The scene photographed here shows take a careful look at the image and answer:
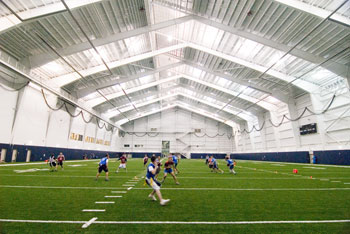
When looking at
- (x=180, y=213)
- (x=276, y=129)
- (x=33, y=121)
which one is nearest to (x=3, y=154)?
(x=33, y=121)

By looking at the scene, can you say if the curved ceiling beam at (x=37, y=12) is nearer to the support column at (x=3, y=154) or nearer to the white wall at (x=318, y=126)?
the support column at (x=3, y=154)

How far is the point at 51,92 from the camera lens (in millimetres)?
24984

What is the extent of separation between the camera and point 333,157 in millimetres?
24297

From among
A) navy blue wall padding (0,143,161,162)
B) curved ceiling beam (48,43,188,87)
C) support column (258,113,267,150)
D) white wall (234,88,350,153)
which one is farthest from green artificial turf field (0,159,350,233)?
support column (258,113,267,150)

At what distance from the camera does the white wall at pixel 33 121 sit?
20109 mm

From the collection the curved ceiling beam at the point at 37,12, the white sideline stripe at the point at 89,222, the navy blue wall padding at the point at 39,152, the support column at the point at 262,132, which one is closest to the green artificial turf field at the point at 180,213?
the white sideline stripe at the point at 89,222

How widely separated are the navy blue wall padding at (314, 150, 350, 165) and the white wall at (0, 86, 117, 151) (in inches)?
1402

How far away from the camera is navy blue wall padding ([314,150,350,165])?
22.8m

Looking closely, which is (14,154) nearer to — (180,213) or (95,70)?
(95,70)

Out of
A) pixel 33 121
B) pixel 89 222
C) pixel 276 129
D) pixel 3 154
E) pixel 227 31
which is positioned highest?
pixel 227 31

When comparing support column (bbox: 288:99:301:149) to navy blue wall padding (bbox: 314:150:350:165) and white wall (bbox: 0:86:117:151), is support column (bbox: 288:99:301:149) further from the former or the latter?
white wall (bbox: 0:86:117:151)

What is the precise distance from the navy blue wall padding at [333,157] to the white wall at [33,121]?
1402 inches

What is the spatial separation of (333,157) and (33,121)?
1421 inches

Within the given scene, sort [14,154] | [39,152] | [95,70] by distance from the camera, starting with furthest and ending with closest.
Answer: [95,70], [39,152], [14,154]
